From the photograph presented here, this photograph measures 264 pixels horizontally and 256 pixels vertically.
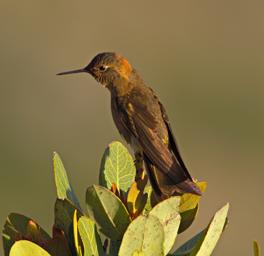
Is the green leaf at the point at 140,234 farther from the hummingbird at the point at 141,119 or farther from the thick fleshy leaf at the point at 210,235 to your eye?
the hummingbird at the point at 141,119

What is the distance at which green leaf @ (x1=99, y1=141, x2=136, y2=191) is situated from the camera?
4945 mm

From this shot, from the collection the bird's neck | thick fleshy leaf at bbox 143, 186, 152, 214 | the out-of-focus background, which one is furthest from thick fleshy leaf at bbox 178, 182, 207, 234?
the out-of-focus background

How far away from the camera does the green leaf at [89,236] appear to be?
13.8 ft

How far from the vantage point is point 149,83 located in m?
17.9

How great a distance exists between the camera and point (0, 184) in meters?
13.8

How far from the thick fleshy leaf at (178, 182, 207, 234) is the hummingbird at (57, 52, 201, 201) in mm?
419

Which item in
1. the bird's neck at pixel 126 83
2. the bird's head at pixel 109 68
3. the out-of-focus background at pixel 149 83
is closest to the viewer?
the bird's head at pixel 109 68

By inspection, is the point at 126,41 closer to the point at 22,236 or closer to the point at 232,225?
the point at 232,225

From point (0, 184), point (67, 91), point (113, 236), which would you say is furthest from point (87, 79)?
→ point (113, 236)

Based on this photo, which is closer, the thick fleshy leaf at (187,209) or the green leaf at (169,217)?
the green leaf at (169,217)

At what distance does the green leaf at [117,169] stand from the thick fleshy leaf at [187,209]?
13.1 inches

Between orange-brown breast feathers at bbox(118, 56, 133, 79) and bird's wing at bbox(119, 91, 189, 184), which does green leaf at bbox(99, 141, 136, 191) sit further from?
orange-brown breast feathers at bbox(118, 56, 133, 79)

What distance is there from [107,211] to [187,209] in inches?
18.5

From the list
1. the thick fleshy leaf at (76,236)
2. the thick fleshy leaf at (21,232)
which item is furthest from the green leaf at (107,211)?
the thick fleshy leaf at (21,232)
